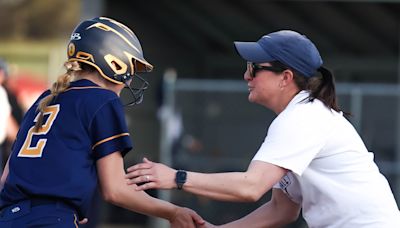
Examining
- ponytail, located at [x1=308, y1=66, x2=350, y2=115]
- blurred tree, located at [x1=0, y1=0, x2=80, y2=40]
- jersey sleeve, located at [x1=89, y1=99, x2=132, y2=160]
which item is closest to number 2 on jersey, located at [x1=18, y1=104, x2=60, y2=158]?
jersey sleeve, located at [x1=89, y1=99, x2=132, y2=160]

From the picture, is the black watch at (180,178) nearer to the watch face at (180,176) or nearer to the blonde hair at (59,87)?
the watch face at (180,176)

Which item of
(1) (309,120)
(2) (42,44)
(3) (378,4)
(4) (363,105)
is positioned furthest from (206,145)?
(1) (309,120)

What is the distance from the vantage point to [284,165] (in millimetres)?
4547

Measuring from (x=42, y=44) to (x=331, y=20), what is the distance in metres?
5.93

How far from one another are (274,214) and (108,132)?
1.33 meters

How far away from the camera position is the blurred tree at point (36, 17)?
14.7 metres

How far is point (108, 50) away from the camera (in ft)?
14.5

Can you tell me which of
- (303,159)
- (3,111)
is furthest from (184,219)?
(3,111)

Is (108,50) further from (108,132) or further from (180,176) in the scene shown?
(180,176)

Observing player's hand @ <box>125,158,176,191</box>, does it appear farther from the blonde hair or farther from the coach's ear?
the coach's ear

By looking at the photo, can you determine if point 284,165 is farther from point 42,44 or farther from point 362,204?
point 42,44

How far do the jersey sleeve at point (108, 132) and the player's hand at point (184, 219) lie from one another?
623 mm

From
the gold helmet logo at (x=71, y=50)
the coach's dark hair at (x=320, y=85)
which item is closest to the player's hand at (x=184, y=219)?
the coach's dark hair at (x=320, y=85)

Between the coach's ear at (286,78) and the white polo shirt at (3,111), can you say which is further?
the white polo shirt at (3,111)
